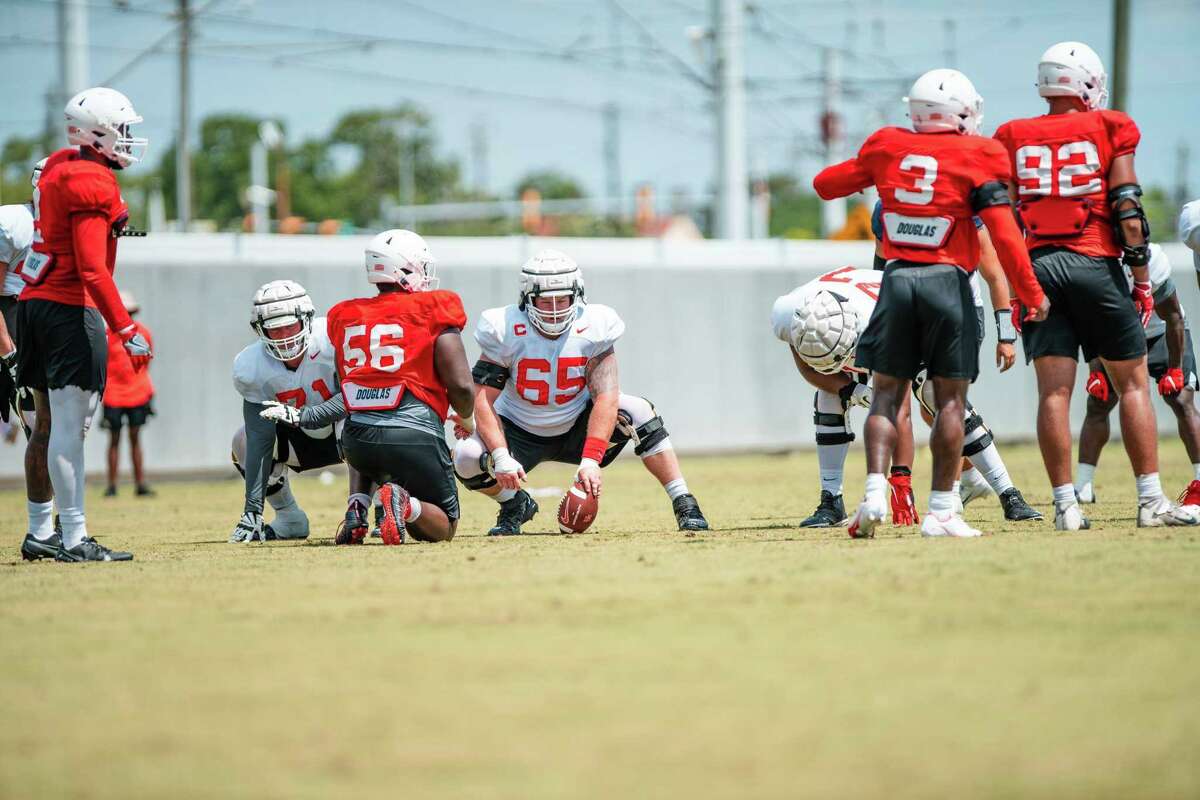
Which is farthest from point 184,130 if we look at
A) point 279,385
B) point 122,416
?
point 279,385

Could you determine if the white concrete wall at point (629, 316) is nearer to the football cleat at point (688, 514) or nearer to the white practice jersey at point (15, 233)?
→ the white practice jersey at point (15, 233)

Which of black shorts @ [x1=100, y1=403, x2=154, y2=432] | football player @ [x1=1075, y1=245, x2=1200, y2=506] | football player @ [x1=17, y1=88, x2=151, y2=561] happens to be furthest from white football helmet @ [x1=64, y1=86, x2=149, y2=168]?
black shorts @ [x1=100, y1=403, x2=154, y2=432]

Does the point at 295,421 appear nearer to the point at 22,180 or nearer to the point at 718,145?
the point at 718,145

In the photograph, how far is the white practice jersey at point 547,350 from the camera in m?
8.86

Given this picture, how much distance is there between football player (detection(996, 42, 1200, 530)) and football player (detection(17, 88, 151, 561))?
4695 mm

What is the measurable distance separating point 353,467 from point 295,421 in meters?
0.59

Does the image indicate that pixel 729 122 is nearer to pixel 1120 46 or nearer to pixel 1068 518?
pixel 1120 46

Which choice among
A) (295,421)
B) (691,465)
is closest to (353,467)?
(295,421)

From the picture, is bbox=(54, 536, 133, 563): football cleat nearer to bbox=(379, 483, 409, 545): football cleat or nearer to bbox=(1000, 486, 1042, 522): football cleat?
bbox=(379, 483, 409, 545): football cleat

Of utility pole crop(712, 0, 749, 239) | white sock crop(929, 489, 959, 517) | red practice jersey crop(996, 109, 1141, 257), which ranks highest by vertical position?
utility pole crop(712, 0, 749, 239)

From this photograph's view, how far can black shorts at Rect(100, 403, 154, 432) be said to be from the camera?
1469 centimetres

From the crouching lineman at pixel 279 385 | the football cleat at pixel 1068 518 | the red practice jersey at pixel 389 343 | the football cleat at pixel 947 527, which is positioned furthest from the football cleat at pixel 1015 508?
the crouching lineman at pixel 279 385

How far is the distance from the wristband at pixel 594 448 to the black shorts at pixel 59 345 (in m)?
2.70

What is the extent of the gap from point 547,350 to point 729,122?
18820 mm
